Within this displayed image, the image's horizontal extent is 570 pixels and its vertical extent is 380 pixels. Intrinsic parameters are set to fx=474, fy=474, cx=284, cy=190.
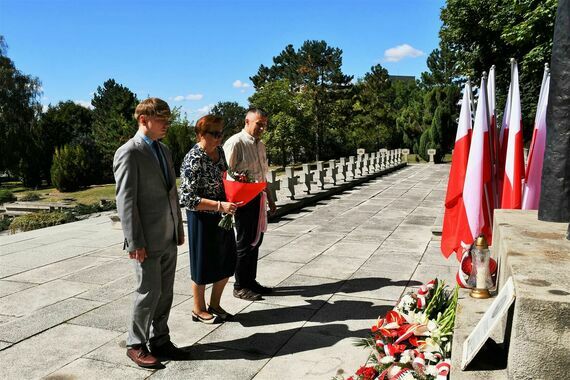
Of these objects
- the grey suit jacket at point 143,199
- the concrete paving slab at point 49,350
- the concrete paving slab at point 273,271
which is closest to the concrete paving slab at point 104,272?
the concrete paving slab at point 49,350

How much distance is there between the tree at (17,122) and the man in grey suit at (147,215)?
123 ft

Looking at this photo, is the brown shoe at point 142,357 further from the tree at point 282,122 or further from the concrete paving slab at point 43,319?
the tree at point 282,122

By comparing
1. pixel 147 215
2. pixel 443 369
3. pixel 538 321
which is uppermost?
pixel 147 215

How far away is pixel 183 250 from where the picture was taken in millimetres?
6973

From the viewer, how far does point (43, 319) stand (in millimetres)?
4180

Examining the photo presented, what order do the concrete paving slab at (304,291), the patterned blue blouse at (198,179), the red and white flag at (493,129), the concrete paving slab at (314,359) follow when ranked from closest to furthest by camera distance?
the concrete paving slab at (314,359)
the patterned blue blouse at (198,179)
the red and white flag at (493,129)
the concrete paving slab at (304,291)

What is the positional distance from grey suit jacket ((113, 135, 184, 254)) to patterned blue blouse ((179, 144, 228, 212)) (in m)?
0.31

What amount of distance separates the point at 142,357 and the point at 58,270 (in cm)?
311

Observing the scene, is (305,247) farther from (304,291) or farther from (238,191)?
(238,191)

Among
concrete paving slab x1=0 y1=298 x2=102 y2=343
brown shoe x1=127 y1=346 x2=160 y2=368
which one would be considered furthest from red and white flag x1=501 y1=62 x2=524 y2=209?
concrete paving slab x1=0 y1=298 x2=102 y2=343

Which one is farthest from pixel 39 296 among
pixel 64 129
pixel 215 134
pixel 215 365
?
pixel 64 129

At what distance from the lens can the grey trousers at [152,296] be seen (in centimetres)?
324

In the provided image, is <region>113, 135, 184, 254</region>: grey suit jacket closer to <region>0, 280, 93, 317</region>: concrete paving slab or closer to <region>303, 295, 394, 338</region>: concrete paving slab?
<region>303, 295, 394, 338</region>: concrete paving slab

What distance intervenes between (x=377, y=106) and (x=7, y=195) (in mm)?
32239
